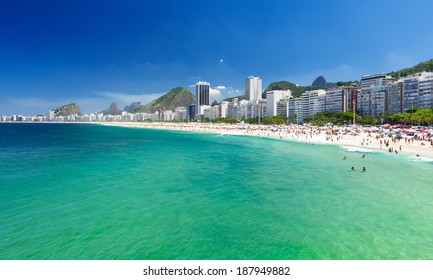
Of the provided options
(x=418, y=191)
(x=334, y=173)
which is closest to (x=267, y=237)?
(x=418, y=191)

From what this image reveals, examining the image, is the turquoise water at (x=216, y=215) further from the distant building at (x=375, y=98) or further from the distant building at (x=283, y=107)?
the distant building at (x=283, y=107)

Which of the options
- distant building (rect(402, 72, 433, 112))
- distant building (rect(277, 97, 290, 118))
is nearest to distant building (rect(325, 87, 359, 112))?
distant building (rect(402, 72, 433, 112))

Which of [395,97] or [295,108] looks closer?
Answer: [395,97]

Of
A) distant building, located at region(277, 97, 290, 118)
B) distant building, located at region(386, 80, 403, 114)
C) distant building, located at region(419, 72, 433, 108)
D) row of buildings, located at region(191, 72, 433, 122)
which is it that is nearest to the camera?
distant building, located at region(419, 72, 433, 108)

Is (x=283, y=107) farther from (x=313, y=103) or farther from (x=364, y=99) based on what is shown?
(x=364, y=99)

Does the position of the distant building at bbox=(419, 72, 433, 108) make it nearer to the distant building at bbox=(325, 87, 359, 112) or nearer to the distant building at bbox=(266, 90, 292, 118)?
the distant building at bbox=(325, 87, 359, 112)

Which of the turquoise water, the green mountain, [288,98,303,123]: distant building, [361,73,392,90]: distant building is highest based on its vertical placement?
the green mountain

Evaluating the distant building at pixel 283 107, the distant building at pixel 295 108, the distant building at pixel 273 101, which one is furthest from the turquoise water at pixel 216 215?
the distant building at pixel 273 101

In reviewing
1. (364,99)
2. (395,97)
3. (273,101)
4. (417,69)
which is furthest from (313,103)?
(417,69)

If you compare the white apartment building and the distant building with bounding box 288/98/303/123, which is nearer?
the white apartment building

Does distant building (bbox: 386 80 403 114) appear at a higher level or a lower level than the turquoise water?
higher

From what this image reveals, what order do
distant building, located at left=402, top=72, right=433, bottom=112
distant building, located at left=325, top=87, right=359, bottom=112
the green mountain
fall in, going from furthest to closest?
the green mountain, distant building, located at left=325, top=87, right=359, bottom=112, distant building, located at left=402, top=72, right=433, bottom=112

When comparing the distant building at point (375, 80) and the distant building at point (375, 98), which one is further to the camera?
the distant building at point (375, 80)
